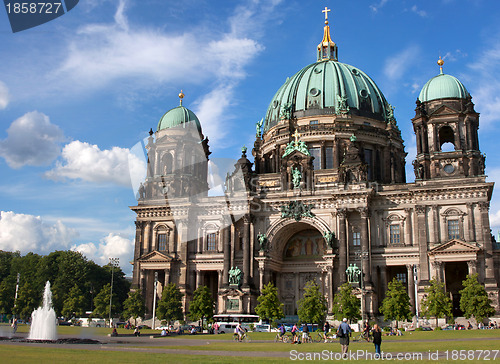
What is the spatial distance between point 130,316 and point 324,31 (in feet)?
191

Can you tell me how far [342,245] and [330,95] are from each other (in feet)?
86.4

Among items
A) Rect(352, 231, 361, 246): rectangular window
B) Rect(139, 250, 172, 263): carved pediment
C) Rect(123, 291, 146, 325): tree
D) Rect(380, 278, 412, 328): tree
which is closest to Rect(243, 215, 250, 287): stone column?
Rect(139, 250, 172, 263): carved pediment

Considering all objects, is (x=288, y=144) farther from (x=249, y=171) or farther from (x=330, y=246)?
(x=330, y=246)

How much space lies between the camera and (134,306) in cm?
7138

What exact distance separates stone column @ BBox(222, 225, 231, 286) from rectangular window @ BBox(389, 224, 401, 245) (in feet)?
66.4

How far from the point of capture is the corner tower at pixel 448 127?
67.3m

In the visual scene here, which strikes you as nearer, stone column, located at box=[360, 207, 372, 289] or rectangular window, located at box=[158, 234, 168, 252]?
stone column, located at box=[360, 207, 372, 289]

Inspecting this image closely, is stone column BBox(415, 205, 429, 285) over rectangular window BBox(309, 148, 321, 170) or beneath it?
beneath

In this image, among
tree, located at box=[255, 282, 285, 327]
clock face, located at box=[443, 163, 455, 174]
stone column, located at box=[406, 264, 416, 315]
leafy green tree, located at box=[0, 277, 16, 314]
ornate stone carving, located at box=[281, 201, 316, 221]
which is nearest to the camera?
tree, located at box=[255, 282, 285, 327]

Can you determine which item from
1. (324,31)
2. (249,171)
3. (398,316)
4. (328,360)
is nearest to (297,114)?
(249,171)

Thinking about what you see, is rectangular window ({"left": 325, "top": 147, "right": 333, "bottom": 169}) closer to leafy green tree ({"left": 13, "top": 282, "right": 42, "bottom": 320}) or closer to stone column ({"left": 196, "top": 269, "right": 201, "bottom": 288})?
stone column ({"left": 196, "top": 269, "right": 201, "bottom": 288})

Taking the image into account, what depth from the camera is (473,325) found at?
60.3 m

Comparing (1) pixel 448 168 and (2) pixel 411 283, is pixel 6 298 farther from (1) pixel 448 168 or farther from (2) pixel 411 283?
(1) pixel 448 168

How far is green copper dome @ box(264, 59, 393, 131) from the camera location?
Result: 84188 mm
